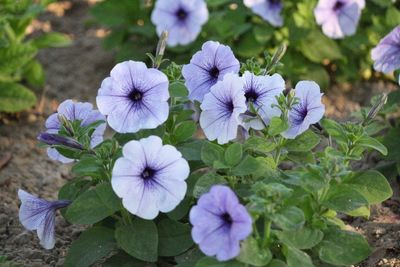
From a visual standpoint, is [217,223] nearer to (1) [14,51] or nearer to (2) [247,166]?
(2) [247,166]

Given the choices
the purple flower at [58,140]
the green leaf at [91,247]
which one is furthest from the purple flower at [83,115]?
the green leaf at [91,247]

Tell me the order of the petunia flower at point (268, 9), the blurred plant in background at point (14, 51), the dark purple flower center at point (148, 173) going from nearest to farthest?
the dark purple flower center at point (148, 173)
the blurred plant in background at point (14, 51)
the petunia flower at point (268, 9)

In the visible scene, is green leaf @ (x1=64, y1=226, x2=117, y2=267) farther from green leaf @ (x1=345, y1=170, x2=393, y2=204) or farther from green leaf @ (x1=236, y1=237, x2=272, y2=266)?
green leaf @ (x1=345, y1=170, x2=393, y2=204)

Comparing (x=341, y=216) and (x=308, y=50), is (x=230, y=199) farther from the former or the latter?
(x=308, y=50)

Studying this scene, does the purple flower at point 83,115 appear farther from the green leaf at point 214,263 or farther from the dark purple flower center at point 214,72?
the green leaf at point 214,263

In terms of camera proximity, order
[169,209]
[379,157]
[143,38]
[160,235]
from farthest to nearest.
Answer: [143,38] < [379,157] < [160,235] < [169,209]

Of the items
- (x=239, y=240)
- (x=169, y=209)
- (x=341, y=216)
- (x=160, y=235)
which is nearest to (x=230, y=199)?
(x=239, y=240)
